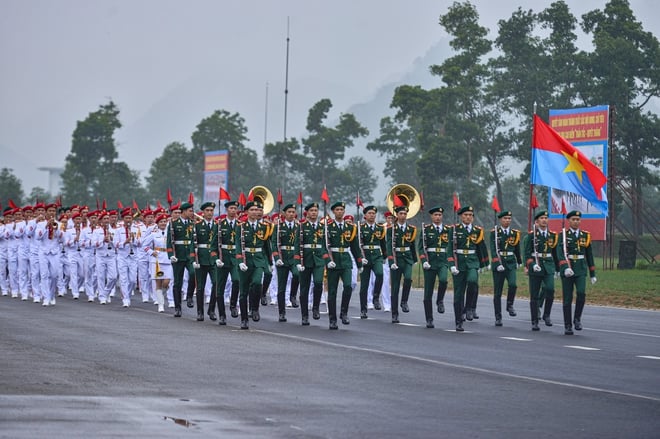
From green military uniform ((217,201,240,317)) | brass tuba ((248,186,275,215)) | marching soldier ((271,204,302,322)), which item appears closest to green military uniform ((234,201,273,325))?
green military uniform ((217,201,240,317))

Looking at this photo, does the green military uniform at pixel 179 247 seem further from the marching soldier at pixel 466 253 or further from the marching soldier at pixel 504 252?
the marching soldier at pixel 504 252

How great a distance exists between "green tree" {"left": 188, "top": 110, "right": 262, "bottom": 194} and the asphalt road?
69625mm

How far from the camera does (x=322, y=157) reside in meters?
84.4

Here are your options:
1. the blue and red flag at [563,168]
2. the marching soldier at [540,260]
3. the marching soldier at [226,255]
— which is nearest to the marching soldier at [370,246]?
the marching soldier at [226,255]

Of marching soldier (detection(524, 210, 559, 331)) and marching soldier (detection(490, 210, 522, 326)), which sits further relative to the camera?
marching soldier (detection(490, 210, 522, 326))

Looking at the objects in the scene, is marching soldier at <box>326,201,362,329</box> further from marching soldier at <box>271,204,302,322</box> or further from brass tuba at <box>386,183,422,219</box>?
brass tuba at <box>386,183,422,219</box>

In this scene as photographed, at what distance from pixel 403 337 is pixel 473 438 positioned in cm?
863

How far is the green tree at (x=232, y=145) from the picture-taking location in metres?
89.2

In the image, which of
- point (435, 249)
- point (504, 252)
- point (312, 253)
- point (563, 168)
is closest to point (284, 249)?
point (312, 253)

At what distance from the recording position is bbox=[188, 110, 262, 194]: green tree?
8922cm

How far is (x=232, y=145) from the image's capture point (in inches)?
3558

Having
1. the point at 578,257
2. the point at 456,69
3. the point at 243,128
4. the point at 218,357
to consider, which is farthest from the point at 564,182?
the point at 243,128

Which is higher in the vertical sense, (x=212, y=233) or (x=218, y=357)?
(x=212, y=233)

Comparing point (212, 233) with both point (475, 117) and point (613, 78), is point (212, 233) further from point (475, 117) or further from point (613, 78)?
point (475, 117)
